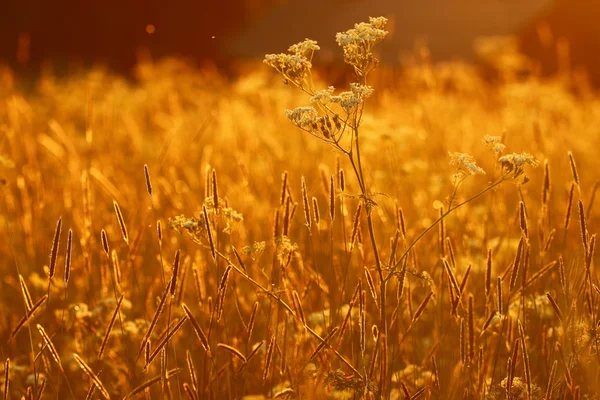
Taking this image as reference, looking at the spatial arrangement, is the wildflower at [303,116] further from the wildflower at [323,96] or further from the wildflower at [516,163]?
the wildflower at [516,163]

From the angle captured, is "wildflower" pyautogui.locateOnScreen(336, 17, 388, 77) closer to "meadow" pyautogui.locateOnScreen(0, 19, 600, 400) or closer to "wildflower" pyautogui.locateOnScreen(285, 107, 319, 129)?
"meadow" pyautogui.locateOnScreen(0, 19, 600, 400)

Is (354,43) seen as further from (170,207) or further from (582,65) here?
(582,65)

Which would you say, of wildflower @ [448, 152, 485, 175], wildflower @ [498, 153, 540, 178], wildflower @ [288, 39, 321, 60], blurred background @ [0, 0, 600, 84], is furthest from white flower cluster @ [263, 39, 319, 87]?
blurred background @ [0, 0, 600, 84]

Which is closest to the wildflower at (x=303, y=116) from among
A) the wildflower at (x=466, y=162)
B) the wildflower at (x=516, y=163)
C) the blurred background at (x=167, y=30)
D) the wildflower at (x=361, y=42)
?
the wildflower at (x=361, y=42)

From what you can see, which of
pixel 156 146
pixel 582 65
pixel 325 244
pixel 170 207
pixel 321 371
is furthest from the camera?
pixel 582 65

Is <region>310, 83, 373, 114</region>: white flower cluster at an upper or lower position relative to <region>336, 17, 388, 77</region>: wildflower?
lower

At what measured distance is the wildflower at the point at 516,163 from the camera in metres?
1.51

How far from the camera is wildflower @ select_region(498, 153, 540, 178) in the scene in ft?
4.97

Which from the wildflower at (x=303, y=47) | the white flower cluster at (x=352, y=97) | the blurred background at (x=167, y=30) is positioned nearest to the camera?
the white flower cluster at (x=352, y=97)

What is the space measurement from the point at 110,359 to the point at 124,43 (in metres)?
11.9

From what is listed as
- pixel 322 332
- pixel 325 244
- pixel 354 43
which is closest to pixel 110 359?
pixel 322 332

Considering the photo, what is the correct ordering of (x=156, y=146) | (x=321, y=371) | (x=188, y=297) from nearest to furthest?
(x=321, y=371), (x=188, y=297), (x=156, y=146)

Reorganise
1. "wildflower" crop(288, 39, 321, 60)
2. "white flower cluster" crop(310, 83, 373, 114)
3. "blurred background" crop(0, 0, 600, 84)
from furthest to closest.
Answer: "blurred background" crop(0, 0, 600, 84) < "wildflower" crop(288, 39, 321, 60) < "white flower cluster" crop(310, 83, 373, 114)

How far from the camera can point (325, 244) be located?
312 cm
